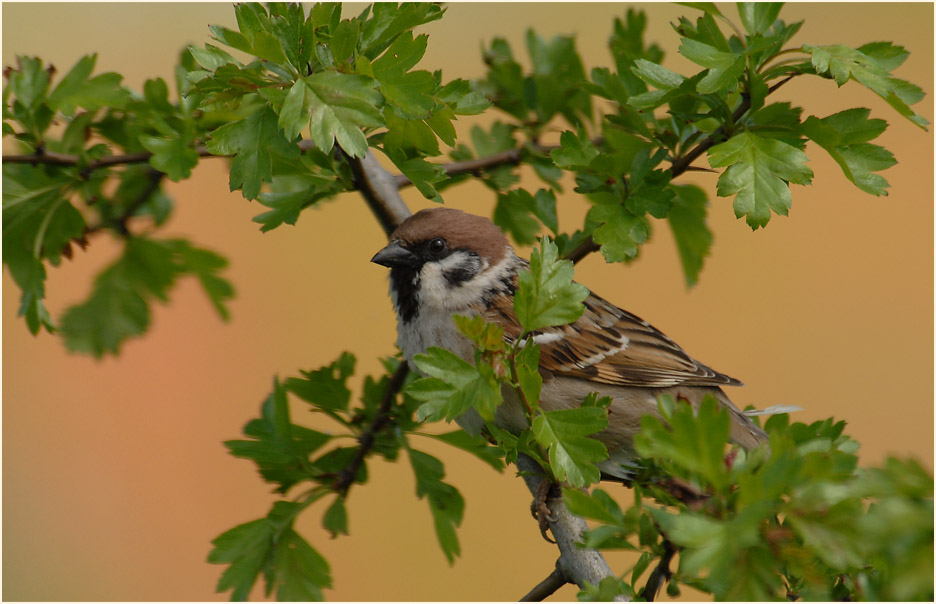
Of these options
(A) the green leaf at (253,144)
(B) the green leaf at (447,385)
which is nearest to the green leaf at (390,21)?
(A) the green leaf at (253,144)

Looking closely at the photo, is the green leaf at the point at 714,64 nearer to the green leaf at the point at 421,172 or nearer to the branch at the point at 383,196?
the green leaf at the point at 421,172

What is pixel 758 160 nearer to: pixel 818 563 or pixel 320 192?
pixel 818 563

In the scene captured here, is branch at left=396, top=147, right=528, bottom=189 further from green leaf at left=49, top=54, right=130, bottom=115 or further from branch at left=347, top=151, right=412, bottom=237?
green leaf at left=49, top=54, right=130, bottom=115

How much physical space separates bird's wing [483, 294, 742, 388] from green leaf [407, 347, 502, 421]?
0.47 m

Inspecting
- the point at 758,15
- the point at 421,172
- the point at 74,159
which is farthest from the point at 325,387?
the point at 758,15

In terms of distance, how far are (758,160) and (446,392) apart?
1.22 ft

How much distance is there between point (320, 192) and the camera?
3.11ft

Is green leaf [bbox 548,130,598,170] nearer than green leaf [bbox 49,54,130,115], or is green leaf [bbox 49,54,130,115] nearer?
green leaf [bbox 548,130,598,170]

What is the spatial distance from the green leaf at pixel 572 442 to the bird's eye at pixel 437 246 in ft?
1.54

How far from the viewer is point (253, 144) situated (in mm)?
785

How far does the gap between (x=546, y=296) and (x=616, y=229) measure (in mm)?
227

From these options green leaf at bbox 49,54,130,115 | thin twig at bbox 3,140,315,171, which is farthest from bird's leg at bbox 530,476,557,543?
green leaf at bbox 49,54,130,115

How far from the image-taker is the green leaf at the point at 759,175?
77 cm

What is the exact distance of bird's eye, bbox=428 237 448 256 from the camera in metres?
1.10
